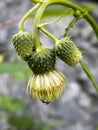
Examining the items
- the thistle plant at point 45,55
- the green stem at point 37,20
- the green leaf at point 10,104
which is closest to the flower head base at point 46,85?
the thistle plant at point 45,55

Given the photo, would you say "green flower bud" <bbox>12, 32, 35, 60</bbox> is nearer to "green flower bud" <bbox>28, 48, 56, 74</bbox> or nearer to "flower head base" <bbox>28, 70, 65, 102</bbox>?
"green flower bud" <bbox>28, 48, 56, 74</bbox>

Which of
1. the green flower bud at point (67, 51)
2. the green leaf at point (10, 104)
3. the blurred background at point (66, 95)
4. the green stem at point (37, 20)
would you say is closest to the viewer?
the green stem at point (37, 20)

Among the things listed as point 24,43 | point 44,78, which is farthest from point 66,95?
point 24,43

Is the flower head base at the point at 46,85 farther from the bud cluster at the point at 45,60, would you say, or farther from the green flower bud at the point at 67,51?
the green flower bud at the point at 67,51

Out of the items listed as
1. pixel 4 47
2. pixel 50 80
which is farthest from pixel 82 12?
pixel 4 47

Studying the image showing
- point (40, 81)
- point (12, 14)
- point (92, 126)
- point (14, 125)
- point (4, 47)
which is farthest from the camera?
point (12, 14)

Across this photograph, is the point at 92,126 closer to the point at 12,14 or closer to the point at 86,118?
the point at 86,118

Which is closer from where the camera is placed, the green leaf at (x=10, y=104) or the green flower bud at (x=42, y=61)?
the green flower bud at (x=42, y=61)
